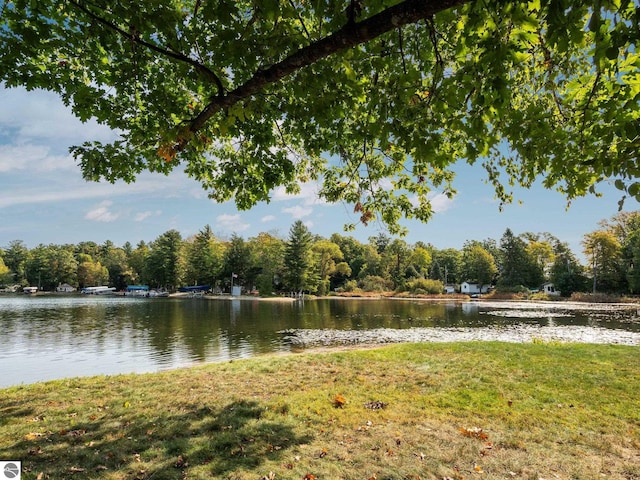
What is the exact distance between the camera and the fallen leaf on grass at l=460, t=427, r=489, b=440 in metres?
4.22

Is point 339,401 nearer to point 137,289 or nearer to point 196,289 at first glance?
point 196,289

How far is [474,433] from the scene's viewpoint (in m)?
4.30

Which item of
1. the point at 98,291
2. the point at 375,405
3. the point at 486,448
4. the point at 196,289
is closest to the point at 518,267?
the point at 196,289

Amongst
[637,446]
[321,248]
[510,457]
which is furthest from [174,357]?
[321,248]

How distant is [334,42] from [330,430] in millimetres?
4066

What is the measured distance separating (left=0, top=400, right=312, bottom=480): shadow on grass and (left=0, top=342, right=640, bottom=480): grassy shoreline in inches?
0.8

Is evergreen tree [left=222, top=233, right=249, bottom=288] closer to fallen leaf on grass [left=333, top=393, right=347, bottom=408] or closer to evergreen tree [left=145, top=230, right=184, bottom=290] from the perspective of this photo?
evergreen tree [left=145, top=230, right=184, bottom=290]

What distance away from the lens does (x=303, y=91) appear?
3707 mm

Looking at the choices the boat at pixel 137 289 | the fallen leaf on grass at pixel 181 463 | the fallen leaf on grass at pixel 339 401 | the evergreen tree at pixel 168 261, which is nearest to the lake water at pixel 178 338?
the fallen leaf on grass at pixel 339 401

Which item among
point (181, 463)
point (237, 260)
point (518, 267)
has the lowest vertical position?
point (181, 463)

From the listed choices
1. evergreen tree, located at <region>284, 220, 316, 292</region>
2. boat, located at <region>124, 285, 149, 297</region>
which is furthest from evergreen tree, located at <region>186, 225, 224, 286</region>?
evergreen tree, located at <region>284, 220, 316, 292</region>

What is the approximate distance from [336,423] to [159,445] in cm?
203

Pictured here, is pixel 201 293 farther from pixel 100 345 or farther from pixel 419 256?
pixel 100 345

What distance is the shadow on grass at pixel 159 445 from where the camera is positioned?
3.38 meters
